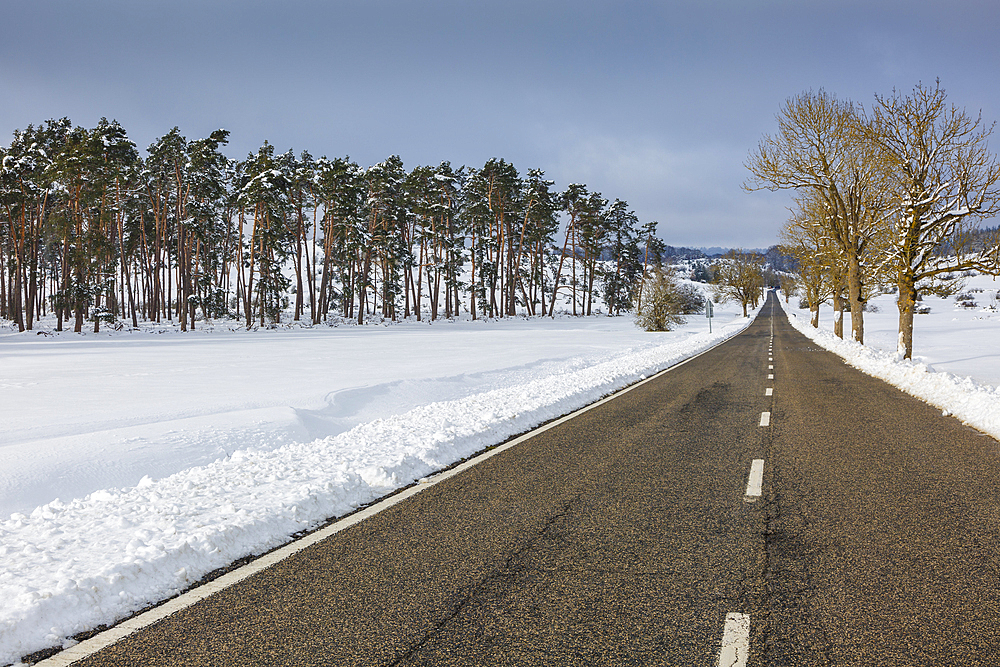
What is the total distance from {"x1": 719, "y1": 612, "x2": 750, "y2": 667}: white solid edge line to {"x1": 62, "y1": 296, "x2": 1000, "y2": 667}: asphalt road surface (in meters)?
0.01

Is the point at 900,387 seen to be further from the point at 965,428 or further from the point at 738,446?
the point at 738,446

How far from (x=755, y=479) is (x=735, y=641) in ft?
11.5

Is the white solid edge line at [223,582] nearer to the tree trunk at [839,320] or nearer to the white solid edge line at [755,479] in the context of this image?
the white solid edge line at [755,479]

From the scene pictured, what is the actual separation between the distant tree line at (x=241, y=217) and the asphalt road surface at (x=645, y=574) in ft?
130

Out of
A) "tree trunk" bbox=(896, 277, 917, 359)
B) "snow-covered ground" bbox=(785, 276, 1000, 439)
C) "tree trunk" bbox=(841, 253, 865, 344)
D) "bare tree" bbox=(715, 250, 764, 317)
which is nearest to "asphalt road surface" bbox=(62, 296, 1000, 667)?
"snow-covered ground" bbox=(785, 276, 1000, 439)

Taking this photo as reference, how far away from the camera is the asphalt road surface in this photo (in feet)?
9.87

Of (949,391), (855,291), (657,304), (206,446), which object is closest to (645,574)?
(206,446)

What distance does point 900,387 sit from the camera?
1376 cm

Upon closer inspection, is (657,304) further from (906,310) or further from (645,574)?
(645,574)

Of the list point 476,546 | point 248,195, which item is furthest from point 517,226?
point 476,546

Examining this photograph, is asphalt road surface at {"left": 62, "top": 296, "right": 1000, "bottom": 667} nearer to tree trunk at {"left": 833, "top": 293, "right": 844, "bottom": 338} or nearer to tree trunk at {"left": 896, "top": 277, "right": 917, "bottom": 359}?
tree trunk at {"left": 896, "top": 277, "right": 917, "bottom": 359}

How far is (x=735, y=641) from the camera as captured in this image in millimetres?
3021

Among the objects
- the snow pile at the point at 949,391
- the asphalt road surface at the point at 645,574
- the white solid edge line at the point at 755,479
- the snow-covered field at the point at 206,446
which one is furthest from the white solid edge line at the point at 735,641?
the snow pile at the point at 949,391

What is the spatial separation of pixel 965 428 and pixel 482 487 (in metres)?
7.83
